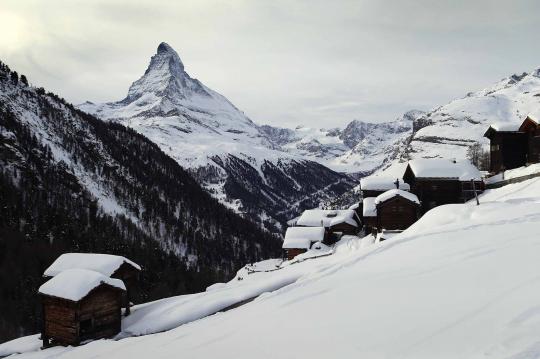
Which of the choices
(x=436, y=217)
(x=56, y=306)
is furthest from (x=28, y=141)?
(x=436, y=217)

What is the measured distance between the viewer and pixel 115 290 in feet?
106

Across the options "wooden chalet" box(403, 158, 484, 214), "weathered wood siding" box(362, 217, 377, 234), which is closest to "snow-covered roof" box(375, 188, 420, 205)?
"wooden chalet" box(403, 158, 484, 214)

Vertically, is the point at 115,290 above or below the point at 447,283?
below

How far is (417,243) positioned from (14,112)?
17035 cm

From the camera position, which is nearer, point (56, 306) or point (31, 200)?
point (56, 306)

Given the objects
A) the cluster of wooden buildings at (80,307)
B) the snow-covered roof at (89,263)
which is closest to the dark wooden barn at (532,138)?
the snow-covered roof at (89,263)

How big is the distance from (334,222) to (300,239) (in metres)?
6.49

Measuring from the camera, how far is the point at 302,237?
6631cm

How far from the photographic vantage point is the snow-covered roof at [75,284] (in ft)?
100.0

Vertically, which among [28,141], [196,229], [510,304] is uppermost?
[28,141]

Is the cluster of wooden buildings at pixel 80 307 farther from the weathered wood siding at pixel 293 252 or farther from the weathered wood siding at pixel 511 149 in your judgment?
the weathered wood siding at pixel 511 149

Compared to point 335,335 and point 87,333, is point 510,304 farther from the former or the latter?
point 87,333

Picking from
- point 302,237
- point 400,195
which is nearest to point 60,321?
point 400,195

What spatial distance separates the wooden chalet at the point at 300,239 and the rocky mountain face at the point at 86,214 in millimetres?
45090
